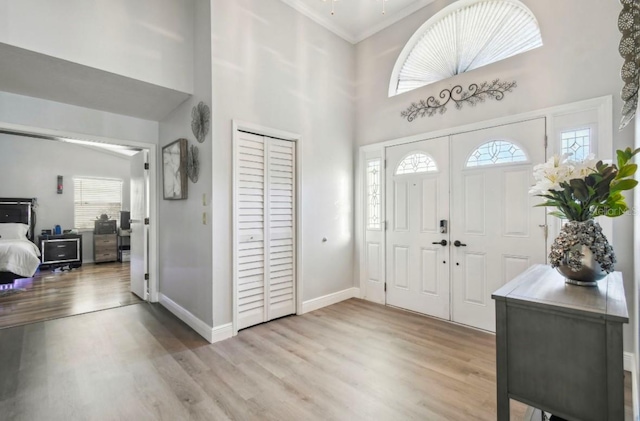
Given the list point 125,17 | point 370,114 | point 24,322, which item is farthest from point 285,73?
point 24,322

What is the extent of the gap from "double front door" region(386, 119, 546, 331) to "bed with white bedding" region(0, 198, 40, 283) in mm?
5891

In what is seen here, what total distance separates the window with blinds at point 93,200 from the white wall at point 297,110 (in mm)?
6514

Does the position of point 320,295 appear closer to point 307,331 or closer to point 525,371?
point 307,331

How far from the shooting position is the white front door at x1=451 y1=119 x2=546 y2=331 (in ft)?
9.14

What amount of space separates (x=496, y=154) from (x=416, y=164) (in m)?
0.86

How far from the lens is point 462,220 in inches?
127

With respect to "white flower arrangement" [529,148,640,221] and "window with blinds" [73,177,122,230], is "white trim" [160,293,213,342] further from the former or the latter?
"window with blinds" [73,177,122,230]

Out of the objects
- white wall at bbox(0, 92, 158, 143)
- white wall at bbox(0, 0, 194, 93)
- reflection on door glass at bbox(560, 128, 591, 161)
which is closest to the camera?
white wall at bbox(0, 0, 194, 93)

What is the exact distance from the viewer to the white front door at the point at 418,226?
3379 mm

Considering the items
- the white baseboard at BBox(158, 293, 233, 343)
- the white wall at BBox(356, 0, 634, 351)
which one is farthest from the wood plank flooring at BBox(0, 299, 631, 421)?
the white wall at BBox(356, 0, 634, 351)

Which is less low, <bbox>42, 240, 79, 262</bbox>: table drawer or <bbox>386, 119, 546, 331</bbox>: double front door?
<bbox>386, 119, 546, 331</bbox>: double front door

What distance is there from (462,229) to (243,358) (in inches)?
99.8

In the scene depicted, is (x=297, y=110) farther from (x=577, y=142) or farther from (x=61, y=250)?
(x=61, y=250)

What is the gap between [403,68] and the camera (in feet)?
12.6
